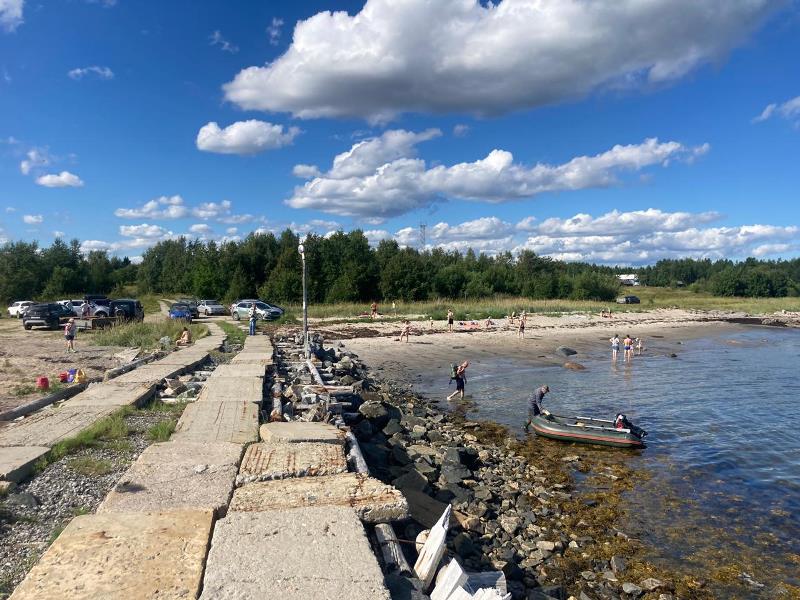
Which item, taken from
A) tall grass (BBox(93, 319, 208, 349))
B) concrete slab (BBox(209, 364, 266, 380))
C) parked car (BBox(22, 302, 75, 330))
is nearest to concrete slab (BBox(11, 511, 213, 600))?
concrete slab (BBox(209, 364, 266, 380))

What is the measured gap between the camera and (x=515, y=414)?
17.1 metres

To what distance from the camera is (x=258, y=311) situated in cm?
3941

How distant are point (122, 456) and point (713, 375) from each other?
25.0m

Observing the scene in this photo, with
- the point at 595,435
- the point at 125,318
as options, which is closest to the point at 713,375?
the point at 595,435

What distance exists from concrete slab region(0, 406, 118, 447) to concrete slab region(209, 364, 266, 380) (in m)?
3.84

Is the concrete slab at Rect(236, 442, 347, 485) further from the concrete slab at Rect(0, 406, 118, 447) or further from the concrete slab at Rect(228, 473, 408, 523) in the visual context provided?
the concrete slab at Rect(0, 406, 118, 447)

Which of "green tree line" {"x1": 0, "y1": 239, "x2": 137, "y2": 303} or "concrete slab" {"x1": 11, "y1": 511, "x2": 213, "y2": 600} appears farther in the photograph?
"green tree line" {"x1": 0, "y1": 239, "x2": 137, "y2": 303}

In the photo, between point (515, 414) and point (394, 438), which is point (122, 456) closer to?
point (394, 438)

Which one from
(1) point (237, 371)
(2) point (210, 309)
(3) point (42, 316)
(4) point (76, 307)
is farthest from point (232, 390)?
(2) point (210, 309)

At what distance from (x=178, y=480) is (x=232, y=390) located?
5792 mm

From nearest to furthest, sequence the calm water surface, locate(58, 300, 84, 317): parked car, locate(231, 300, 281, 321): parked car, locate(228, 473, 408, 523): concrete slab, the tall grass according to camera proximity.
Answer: locate(228, 473, 408, 523): concrete slab < the calm water surface < the tall grass < locate(58, 300, 84, 317): parked car < locate(231, 300, 281, 321): parked car

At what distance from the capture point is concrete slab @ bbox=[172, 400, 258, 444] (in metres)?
8.45

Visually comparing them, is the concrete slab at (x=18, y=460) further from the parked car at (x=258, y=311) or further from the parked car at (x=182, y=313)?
the parked car at (x=258, y=311)

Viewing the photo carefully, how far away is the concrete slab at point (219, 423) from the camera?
8445 mm
